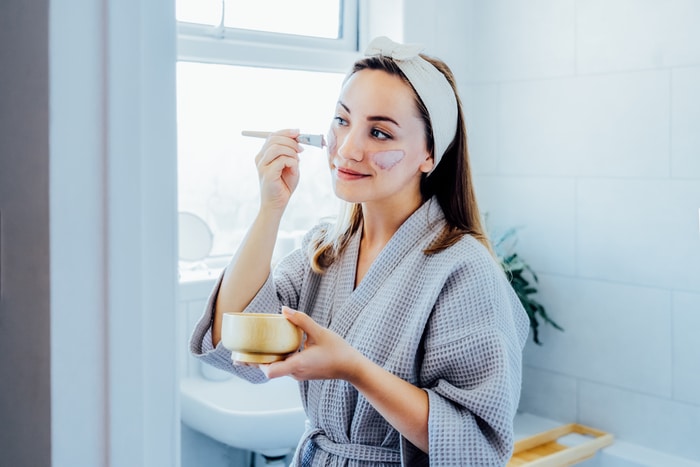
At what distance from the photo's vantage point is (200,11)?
7.00 ft

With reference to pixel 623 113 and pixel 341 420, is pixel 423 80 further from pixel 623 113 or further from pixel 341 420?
pixel 623 113

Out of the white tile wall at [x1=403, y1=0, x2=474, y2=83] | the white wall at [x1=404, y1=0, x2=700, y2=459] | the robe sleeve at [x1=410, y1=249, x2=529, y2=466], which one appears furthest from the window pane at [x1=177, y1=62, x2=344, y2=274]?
the robe sleeve at [x1=410, y1=249, x2=529, y2=466]

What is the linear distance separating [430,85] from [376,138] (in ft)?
0.41

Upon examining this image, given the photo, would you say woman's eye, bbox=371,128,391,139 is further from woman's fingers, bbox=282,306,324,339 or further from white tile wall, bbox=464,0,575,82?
white tile wall, bbox=464,0,575,82

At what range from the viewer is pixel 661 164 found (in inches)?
79.4

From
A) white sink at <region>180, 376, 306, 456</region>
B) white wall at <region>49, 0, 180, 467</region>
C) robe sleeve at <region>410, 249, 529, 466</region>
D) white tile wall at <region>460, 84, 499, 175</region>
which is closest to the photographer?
white wall at <region>49, 0, 180, 467</region>

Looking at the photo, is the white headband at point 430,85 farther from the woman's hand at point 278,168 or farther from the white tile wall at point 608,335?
the white tile wall at point 608,335

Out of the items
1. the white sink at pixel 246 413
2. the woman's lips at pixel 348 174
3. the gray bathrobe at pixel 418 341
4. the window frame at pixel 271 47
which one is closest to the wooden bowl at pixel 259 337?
the gray bathrobe at pixel 418 341

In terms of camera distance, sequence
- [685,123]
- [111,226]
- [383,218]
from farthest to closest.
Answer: [685,123] < [383,218] < [111,226]

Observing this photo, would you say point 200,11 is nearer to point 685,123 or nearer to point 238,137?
point 238,137

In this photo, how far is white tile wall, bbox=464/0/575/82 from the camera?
2.25 m

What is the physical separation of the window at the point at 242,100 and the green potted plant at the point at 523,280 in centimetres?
59

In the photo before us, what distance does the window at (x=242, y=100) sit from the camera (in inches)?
84.3

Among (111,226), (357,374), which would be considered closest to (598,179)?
(357,374)
